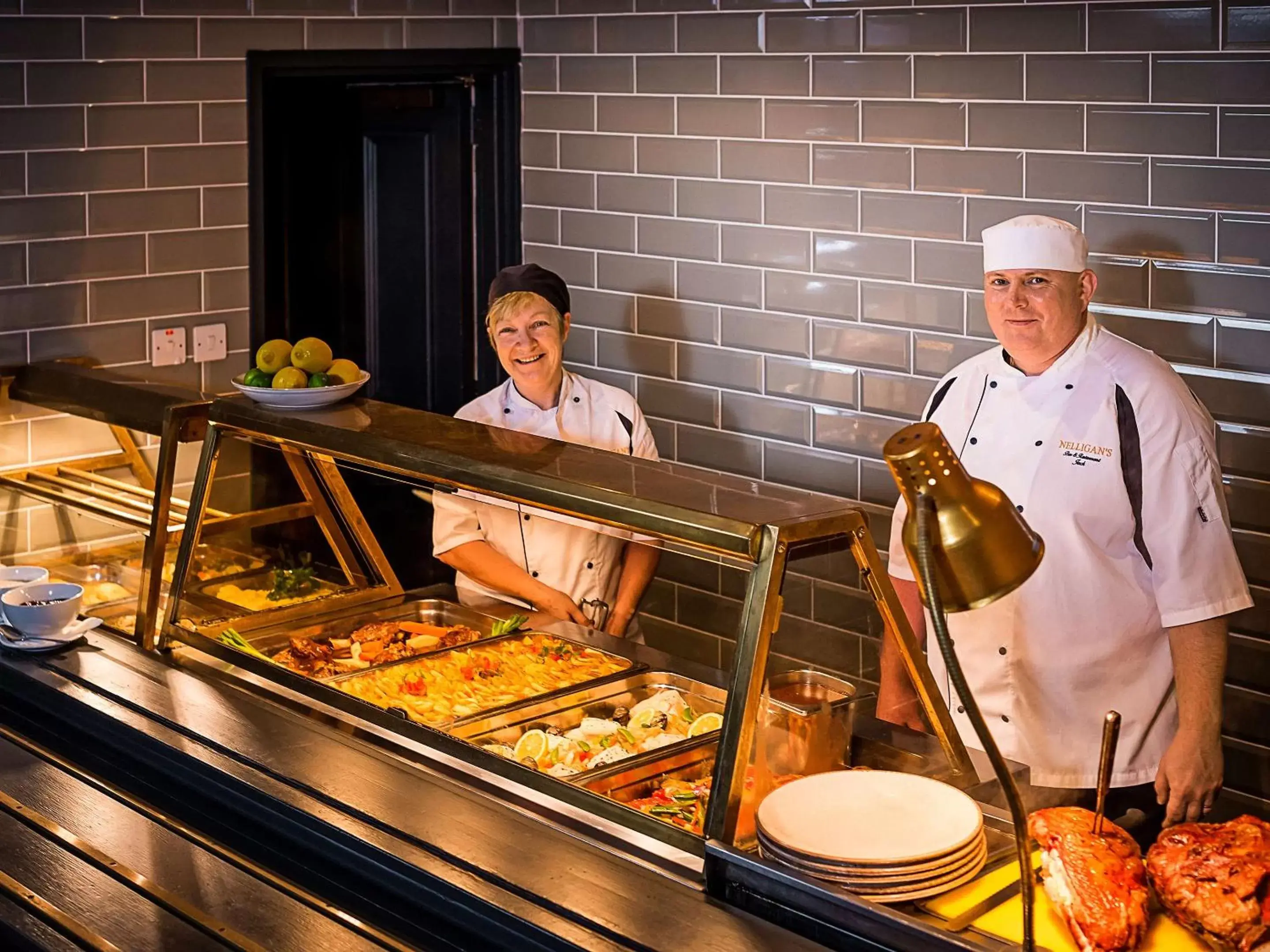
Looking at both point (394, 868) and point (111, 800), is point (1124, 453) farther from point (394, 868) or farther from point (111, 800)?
point (111, 800)

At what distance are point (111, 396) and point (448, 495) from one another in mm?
1291

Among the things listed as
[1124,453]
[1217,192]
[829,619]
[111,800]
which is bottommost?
[111,800]

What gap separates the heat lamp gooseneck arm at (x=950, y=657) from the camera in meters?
1.50

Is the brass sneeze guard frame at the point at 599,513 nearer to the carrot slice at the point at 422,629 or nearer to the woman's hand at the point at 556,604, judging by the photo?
the carrot slice at the point at 422,629

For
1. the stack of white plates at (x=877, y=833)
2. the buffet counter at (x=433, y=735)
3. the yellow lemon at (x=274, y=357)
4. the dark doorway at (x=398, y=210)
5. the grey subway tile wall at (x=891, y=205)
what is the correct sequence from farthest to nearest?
the dark doorway at (x=398, y=210) → the grey subway tile wall at (x=891, y=205) → the yellow lemon at (x=274, y=357) → the buffet counter at (x=433, y=735) → the stack of white plates at (x=877, y=833)

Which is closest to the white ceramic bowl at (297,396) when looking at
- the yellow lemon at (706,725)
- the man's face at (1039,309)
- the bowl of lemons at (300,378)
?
the bowl of lemons at (300,378)

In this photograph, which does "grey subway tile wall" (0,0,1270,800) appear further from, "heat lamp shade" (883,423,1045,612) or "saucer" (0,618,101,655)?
"heat lamp shade" (883,423,1045,612)

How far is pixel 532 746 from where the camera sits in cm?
238

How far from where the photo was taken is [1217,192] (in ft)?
11.2

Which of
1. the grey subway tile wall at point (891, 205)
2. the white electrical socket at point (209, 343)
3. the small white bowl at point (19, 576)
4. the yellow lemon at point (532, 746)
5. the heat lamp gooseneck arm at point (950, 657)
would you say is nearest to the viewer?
the heat lamp gooseneck arm at point (950, 657)

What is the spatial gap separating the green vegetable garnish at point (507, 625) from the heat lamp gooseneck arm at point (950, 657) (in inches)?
57.5

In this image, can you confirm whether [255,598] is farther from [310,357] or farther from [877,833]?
[877,833]

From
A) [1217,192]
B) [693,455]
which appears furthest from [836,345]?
[1217,192]

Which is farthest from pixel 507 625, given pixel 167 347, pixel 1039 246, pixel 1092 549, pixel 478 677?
pixel 167 347
